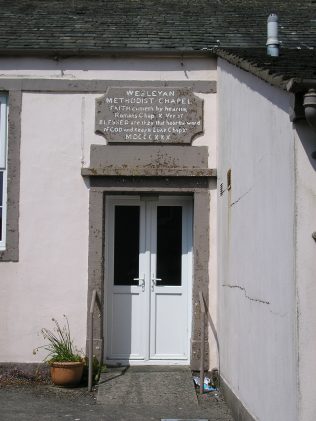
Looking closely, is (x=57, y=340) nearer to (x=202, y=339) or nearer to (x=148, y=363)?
(x=148, y=363)

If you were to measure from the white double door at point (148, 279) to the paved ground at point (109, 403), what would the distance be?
24.5 inches

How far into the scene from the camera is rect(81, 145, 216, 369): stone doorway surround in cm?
890

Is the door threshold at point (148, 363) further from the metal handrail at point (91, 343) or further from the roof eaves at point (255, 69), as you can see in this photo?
the roof eaves at point (255, 69)

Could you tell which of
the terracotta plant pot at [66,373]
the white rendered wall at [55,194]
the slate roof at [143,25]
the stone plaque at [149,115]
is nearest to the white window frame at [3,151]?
the white rendered wall at [55,194]

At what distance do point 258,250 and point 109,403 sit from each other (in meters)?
2.86

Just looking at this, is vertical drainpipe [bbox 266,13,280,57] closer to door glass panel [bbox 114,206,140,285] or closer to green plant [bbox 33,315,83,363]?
door glass panel [bbox 114,206,140,285]

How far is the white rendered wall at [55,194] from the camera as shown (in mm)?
Answer: 8852

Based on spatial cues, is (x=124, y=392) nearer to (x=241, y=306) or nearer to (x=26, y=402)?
(x=26, y=402)

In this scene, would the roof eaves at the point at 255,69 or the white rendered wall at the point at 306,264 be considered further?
the roof eaves at the point at 255,69

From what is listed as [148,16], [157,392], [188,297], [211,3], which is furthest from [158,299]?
[211,3]

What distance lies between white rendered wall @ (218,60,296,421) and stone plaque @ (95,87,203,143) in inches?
26.9

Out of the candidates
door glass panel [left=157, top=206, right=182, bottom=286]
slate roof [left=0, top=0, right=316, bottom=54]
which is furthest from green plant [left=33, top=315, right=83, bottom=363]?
slate roof [left=0, top=0, right=316, bottom=54]

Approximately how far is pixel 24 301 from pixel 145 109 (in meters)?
2.98

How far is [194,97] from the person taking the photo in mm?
9125
